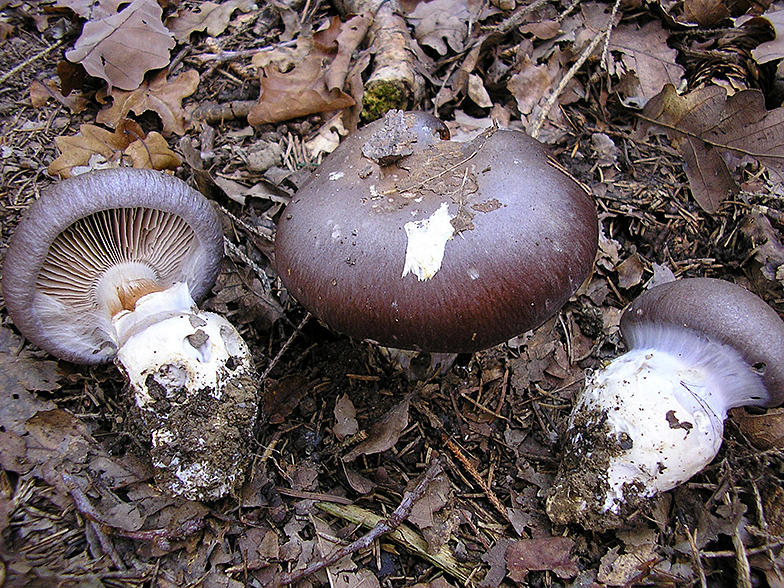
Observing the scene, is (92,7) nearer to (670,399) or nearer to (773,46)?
(670,399)

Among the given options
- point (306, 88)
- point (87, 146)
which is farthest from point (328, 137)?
point (87, 146)

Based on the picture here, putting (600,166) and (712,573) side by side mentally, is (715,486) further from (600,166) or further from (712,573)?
(600,166)

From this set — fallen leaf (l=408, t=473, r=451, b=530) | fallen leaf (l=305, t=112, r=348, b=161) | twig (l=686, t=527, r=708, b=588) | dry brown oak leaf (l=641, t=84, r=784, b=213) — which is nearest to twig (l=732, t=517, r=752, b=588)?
twig (l=686, t=527, r=708, b=588)

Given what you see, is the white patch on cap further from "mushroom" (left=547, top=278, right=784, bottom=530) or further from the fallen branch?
the fallen branch

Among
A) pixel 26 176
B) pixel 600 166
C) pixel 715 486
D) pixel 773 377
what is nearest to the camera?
pixel 773 377

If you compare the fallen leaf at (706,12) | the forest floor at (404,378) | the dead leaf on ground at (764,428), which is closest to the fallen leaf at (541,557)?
the forest floor at (404,378)

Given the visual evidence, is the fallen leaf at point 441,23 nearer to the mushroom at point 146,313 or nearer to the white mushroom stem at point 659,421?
the mushroom at point 146,313

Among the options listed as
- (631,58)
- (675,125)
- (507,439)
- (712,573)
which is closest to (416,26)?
(631,58)
